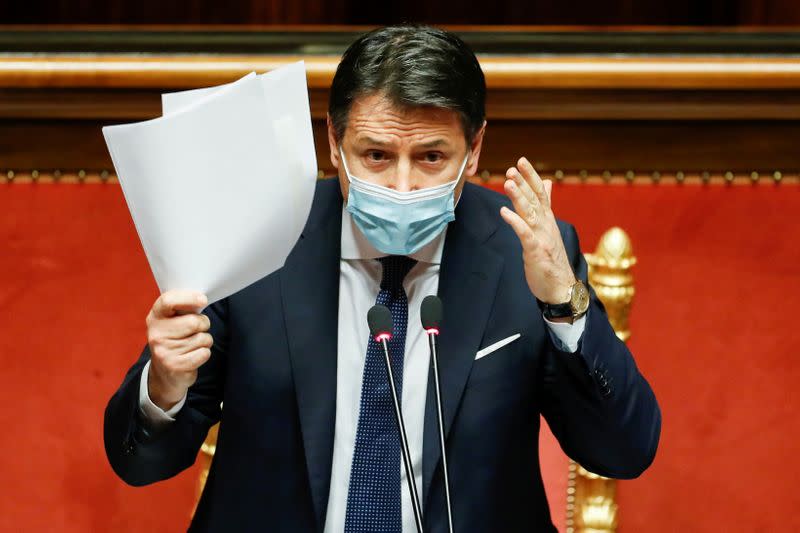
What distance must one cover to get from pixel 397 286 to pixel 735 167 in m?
0.99

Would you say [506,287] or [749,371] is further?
[749,371]

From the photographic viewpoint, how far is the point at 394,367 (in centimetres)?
135

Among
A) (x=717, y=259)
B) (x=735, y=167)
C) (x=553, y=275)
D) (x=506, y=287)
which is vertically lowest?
(x=717, y=259)

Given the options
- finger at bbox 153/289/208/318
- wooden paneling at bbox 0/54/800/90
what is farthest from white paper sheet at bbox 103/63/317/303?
wooden paneling at bbox 0/54/800/90

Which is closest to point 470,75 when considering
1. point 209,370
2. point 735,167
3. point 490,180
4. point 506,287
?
point 506,287

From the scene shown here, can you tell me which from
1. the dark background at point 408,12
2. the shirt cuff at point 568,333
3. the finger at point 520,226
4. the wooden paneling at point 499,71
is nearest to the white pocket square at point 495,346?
the shirt cuff at point 568,333

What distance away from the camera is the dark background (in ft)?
8.01

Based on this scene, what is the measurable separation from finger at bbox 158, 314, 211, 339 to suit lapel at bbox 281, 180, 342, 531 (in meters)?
0.24

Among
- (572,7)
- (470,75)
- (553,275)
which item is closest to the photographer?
(553,275)

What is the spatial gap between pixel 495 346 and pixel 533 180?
0.27m

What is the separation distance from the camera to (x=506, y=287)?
4.62ft

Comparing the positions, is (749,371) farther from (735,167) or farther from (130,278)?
(130,278)

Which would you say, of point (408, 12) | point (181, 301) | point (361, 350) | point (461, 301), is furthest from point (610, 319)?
point (408, 12)

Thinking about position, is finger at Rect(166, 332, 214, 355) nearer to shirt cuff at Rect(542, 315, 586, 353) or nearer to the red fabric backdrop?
shirt cuff at Rect(542, 315, 586, 353)
